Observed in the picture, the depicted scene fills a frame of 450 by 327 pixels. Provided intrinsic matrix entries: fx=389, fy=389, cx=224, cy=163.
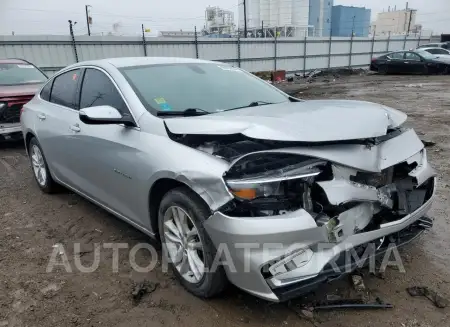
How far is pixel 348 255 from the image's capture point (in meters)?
2.29

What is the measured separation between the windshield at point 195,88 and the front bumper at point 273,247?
1.22m

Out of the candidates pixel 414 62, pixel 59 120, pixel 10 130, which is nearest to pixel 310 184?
pixel 59 120

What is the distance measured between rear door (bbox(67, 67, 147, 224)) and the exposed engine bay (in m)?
0.75

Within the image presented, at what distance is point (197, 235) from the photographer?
2562mm

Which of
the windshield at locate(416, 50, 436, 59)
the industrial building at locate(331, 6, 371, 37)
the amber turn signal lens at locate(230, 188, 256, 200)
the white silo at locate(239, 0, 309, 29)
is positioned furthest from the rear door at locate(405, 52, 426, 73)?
the industrial building at locate(331, 6, 371, 37)

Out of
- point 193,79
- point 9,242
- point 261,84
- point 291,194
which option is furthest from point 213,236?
point 9,242

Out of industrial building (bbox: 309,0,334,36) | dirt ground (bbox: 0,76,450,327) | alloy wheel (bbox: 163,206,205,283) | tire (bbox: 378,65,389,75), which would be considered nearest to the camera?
dirt ground (bbox: 0,76,450,327)

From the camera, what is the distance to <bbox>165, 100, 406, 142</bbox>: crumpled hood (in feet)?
7.60

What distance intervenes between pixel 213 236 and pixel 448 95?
42.8ft

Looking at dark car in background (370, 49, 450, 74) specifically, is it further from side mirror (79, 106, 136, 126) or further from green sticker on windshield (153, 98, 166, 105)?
side mirror (79, 106, 136, 126)

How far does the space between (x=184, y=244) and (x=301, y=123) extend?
1136 millimetres

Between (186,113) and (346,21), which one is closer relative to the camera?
(186,113)

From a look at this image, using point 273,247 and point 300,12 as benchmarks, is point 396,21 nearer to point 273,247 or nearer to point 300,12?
point 300,12

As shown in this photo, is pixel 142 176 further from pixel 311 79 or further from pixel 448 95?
pixel 311 79
